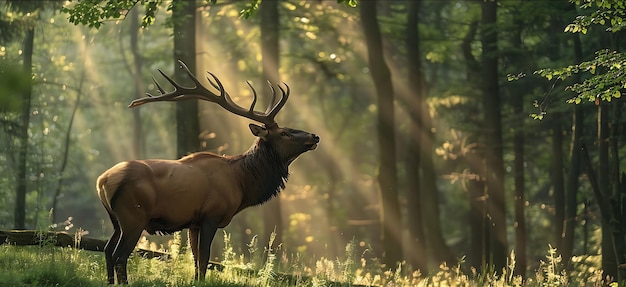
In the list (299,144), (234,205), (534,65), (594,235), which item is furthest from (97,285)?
(594,235)

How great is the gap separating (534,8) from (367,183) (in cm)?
1842

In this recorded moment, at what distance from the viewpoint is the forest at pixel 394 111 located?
15508 millimetres

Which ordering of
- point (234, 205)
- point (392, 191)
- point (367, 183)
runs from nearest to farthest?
point (234, 205) < point (392, 191) < point (367, 183)

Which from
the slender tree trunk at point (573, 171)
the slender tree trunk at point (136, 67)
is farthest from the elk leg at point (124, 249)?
the slender tree trunk at point (136, 67)

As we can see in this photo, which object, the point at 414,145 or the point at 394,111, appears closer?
the point at 394,111

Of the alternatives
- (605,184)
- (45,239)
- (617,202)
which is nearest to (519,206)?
(605,184)

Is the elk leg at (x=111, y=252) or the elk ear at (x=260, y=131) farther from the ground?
the elk ear at (x=260, y=131)

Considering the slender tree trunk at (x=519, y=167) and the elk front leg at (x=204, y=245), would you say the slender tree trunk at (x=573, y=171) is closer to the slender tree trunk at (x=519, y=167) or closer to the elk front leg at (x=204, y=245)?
the slender tree trunk at (x=519, y=167)

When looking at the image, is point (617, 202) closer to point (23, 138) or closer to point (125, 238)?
point (125, 238)

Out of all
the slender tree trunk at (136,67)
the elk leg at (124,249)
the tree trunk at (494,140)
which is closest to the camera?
the elk leg at (124,249)

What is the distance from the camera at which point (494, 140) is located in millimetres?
18469

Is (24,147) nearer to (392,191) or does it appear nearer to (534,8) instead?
(392,191)

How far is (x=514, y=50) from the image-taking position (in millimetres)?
20078

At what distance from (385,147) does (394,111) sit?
2.35 m
